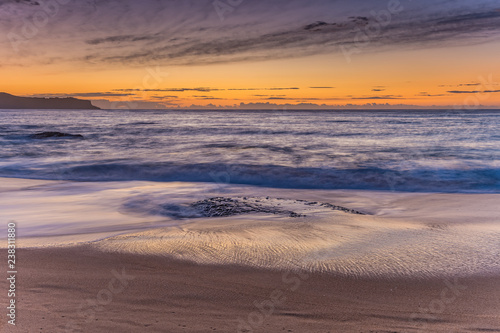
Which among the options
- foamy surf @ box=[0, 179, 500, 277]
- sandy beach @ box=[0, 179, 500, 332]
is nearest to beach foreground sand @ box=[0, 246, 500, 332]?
sandy beach @ box=[0, 179, 500, 332]

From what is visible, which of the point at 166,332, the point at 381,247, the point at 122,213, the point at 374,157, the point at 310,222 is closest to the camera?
the point at 166,332

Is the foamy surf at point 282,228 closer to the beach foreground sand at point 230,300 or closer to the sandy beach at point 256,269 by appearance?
the sandy beach at point 256,269

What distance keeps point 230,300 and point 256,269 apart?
833 millimetres

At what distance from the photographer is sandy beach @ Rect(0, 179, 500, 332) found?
11.0 ft

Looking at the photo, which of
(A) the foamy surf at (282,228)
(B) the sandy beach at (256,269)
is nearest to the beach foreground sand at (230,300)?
(B) the sandy beach at (256,269)

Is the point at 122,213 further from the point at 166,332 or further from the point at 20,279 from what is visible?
the point at 166,332

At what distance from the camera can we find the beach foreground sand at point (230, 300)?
3.24 metres

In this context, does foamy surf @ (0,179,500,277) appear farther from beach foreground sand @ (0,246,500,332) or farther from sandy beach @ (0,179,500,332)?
beach foreground sand @ (0,246,500,332)

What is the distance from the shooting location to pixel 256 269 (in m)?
4.53

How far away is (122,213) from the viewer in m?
8.00

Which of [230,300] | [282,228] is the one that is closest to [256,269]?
[230,300]

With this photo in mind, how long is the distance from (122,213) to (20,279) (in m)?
3.88

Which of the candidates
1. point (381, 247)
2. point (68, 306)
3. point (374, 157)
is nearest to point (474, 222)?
point (381, 247)

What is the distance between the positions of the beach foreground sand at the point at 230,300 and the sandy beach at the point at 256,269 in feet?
0.05
